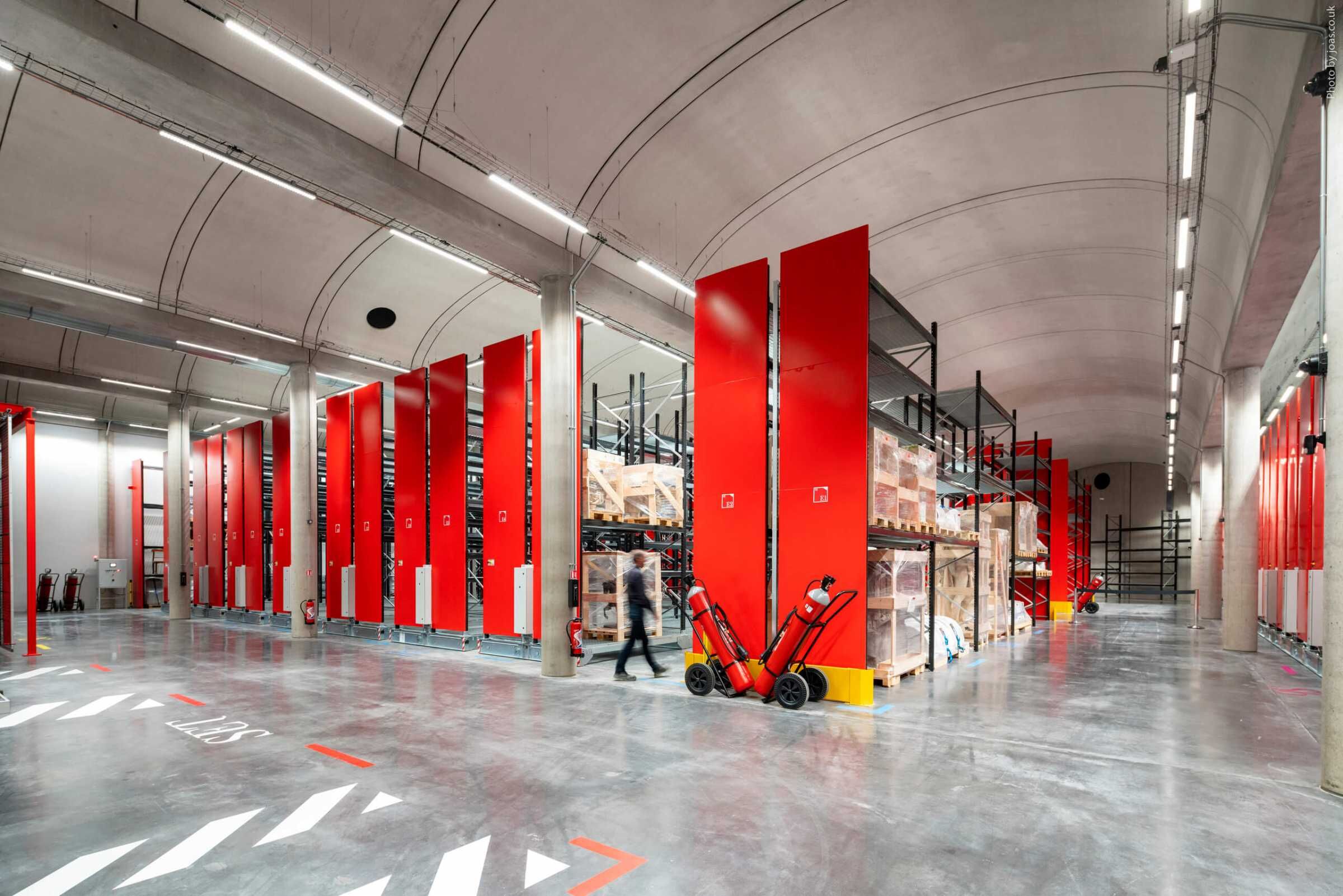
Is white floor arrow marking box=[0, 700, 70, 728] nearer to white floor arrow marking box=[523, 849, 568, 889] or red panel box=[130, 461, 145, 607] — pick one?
white floor arrow marking box=[523, 849, 568, 889]

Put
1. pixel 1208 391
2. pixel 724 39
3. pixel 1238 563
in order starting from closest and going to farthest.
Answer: pixel 724 39 → pixel 1238 563 → pixel 1208 391

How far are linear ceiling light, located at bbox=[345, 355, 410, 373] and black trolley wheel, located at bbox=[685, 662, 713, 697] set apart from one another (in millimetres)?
11117

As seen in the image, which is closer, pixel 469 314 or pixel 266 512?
pixel 469 314

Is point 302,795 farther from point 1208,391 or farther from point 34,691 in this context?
point 1208,391

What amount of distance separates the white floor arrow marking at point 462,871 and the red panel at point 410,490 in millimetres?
10493

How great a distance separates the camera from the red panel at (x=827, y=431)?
27.0 ft

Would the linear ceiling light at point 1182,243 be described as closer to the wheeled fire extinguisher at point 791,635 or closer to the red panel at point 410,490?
the wheeled fire extinguisher at point 791,635

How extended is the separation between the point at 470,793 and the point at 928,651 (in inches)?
305

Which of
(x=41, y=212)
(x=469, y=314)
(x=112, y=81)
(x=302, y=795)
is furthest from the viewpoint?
(x=469, y=314)

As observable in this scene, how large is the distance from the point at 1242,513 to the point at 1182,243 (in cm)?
605

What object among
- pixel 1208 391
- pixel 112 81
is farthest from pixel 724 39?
pixel 1208 391

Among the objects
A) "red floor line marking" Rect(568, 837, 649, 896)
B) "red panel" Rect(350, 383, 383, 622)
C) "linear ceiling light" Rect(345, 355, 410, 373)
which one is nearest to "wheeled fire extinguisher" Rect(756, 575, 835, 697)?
"red floor line marking" Rect(568, 837, 649, 896)

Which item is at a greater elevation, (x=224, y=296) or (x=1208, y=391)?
(x=224, y=296)

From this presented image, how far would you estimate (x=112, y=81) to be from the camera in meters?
6.98
